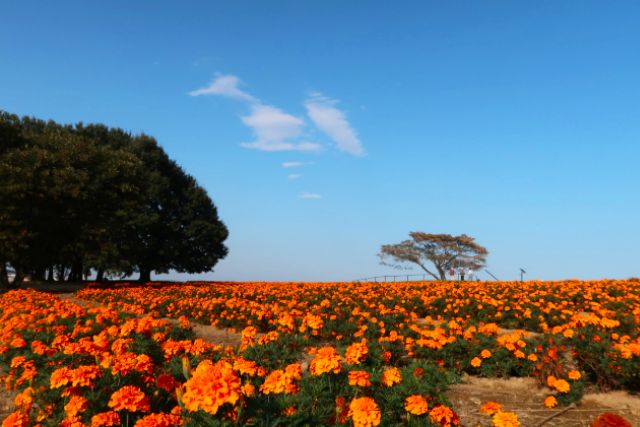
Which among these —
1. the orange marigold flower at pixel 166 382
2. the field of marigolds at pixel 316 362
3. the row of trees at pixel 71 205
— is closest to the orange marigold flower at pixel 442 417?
the field of marigolds at pixel 316 362

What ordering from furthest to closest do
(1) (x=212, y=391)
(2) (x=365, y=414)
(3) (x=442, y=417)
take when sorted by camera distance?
(3) (x=442, y=417) < (2) (x=365, y=414) < (1) (x=212, y=391)

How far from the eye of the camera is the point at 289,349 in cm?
809

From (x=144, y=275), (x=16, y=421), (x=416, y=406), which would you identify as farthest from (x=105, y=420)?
(x=144, y=275)

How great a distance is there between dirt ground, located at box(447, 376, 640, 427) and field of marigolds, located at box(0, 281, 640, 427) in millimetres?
66

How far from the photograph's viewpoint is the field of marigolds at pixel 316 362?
354 centimetres

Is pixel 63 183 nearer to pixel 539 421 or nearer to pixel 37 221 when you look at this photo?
pixel 37 221

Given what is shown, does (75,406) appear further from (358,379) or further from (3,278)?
(3,278)

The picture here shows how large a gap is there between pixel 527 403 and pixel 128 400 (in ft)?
19.7

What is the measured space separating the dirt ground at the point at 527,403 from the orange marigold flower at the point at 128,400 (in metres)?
4.30

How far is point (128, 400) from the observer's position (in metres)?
3.50

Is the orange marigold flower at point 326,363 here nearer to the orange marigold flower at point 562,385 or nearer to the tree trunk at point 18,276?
the orange marigold flower at point 562,385

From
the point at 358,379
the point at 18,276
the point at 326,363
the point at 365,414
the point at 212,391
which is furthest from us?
the point at 18,276

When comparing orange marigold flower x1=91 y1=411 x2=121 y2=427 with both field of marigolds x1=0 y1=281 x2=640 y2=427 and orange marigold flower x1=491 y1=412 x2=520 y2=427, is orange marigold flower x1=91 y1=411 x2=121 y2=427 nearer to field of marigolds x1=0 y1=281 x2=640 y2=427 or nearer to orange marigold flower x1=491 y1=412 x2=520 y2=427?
field of marigolds x1=0 y1=281 x2=640 y2=427

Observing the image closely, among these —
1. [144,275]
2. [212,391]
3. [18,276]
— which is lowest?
[212,391]
